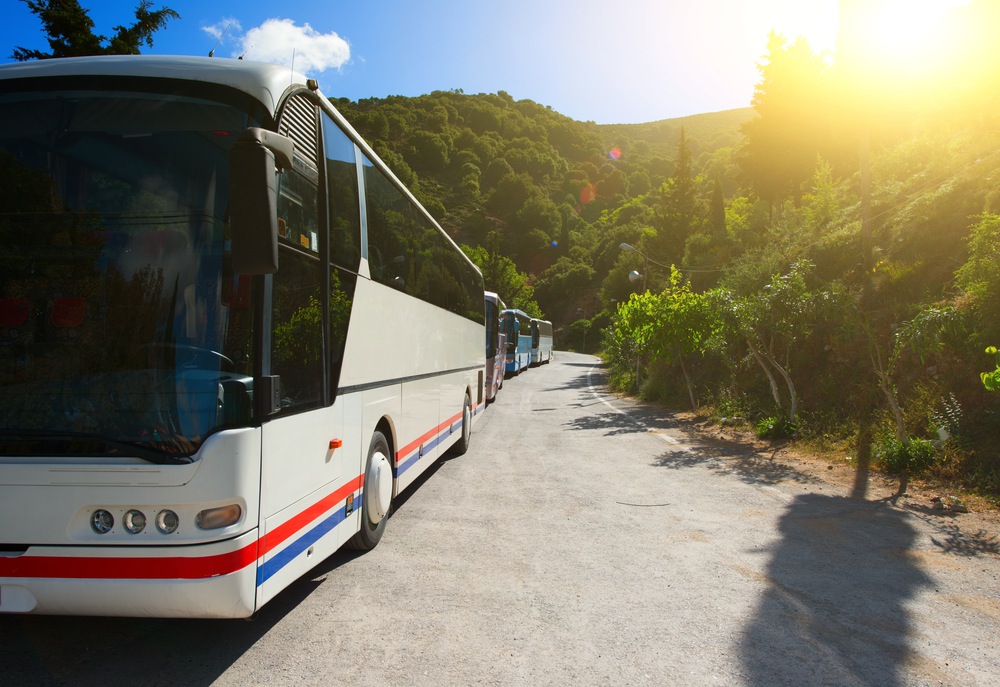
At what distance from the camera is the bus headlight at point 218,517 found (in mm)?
2896

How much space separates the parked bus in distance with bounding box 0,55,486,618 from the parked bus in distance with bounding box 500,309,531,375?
78.6ft

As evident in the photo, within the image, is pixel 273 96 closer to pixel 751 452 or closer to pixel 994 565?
pixel 994 565

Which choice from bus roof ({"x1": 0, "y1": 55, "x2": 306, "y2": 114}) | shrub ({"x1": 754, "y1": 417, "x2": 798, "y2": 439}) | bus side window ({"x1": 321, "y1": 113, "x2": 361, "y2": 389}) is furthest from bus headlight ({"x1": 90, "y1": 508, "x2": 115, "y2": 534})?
shrub ({"x1": 754, "y1": 417, "x2": 798, "y2": 439})

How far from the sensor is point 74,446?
2.89 metres

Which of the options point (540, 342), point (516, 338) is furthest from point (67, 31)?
point (540, 342)

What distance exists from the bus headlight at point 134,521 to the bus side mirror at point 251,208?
118 centimetres

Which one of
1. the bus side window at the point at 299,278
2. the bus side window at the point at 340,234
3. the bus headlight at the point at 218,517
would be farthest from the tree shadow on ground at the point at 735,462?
the bus headlight at the point at 218,517

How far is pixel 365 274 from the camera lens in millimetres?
4824

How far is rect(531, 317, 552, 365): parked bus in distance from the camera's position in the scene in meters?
42.3

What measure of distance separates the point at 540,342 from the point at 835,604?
4192cm

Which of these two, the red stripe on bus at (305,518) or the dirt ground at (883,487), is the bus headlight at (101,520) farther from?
the dirt ground at (883,487)

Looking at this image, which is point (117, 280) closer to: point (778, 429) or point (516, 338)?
point (778, 429)

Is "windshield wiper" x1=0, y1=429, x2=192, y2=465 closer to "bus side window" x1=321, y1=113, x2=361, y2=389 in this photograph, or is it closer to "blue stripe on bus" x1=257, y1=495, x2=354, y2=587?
"blue stripe on bus" x1=257, y1=495, x2=354, y2=587

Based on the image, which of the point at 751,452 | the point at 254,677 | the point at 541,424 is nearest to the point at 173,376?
the point at 254,677
